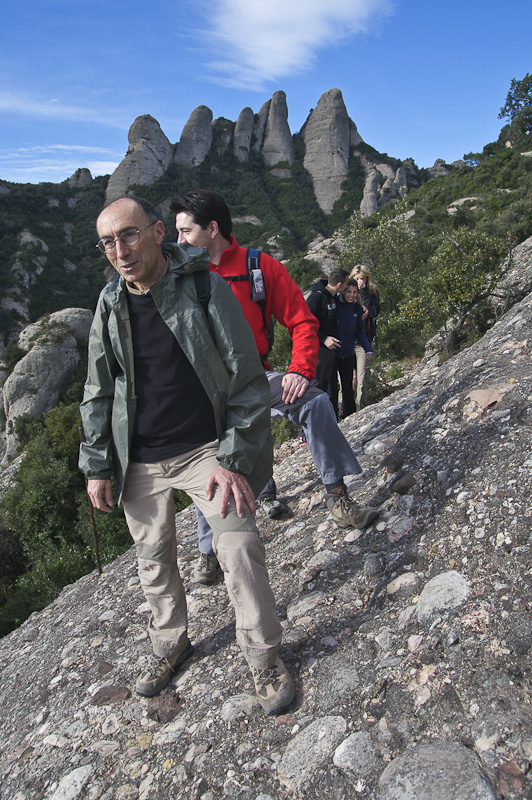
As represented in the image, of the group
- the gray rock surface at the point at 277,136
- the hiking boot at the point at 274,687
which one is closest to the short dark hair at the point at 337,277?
the hiking boot at the point at 274,687

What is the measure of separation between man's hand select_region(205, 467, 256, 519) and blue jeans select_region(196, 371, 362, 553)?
3.68 ft

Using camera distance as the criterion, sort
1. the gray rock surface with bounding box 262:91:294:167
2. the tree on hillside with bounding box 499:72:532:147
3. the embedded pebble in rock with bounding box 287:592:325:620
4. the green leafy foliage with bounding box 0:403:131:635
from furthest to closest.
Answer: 1. the gray rock surface with bounding box 262:91:294:167
2. the tree on hillside with bounding box 499:72:532:147
3. the green leafy foliage with bounding box 0:403:131:635
4. the embedded pebble in rock with bounding box 287:592:325:620

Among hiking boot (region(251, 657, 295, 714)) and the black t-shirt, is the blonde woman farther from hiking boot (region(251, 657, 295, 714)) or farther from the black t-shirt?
hiking boot (region(251, 657, 295, 714))

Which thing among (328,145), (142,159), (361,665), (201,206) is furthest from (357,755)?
(328,145)

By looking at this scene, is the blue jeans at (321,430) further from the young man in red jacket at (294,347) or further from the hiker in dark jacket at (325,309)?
the hiker in dark jacket at (325,309)

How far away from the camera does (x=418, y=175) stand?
84250mm

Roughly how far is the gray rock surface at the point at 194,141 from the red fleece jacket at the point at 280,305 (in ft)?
283

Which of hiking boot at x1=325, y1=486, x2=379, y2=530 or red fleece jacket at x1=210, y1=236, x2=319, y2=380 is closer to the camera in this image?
red fleece jacket at x1=210, y1=236, x2=319, y2=380

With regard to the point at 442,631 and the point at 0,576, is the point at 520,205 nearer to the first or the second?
the point at 442,631

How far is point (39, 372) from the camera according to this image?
37.5 meters

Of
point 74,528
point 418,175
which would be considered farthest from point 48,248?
point 418,175

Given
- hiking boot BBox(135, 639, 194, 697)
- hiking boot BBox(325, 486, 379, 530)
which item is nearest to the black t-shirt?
hiking boot BBox(135, 639, 194, 697)

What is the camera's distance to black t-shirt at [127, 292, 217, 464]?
230 cm

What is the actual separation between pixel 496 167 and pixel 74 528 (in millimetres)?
49463
